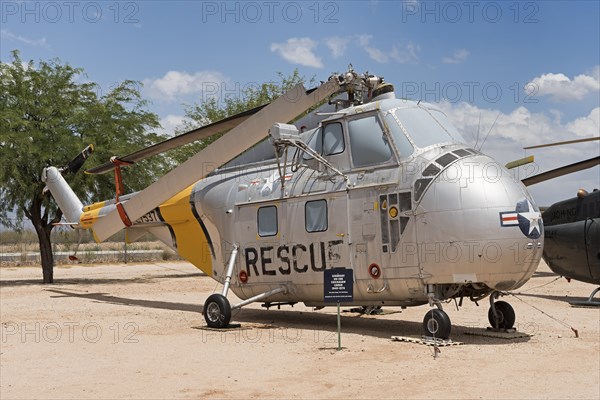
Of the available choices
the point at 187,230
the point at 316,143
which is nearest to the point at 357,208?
the point at 316,143

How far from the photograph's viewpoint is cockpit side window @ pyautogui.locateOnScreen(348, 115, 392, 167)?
1002 cm

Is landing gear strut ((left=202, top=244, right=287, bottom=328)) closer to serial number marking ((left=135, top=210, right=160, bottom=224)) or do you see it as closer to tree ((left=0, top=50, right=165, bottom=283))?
serial number marking ((left=135, top=210, right=160, bottom=224))

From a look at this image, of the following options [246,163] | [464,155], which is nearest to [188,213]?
[246,163]

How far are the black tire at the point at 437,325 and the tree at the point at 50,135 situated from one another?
1518 centimetres

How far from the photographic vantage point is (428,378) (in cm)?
715

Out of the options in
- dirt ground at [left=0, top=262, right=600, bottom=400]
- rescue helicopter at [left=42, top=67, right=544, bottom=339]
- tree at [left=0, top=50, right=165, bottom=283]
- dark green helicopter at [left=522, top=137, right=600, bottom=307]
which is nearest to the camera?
dirt ground at [left=0, top=262, right=600, bottom=400]

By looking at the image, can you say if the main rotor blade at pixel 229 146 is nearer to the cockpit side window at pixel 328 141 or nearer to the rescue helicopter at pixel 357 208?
the rescue helicopter at pixel 357 208

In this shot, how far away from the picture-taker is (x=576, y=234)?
15703 mm

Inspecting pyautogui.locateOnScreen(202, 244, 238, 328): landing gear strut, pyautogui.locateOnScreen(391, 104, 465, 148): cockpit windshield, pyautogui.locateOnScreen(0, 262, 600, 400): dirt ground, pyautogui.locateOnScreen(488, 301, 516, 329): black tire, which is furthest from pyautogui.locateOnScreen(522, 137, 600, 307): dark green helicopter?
pyautogui.locateOnScreen(202, 244, 238, 328): landing gear strut

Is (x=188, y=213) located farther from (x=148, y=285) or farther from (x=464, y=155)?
(x=148, y=285)

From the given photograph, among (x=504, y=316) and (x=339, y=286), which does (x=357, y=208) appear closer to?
(x=339, y=286)

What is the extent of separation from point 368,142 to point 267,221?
2.45 metres

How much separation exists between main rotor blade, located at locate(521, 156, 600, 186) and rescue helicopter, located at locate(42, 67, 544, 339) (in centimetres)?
698

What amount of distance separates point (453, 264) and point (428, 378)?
2342mm
